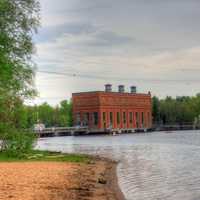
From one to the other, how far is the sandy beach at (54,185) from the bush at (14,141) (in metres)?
10.7

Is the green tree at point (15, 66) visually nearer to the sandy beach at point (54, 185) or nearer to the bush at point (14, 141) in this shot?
the bush at point (14, 141)

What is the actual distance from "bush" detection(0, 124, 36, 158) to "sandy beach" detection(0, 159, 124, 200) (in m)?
10.7

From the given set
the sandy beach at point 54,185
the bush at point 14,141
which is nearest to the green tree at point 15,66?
the bush at point 14,141

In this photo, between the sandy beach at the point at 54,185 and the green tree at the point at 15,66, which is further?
the green tree at the point at 15,66

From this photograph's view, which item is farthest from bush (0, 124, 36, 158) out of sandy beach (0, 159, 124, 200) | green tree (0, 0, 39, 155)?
sandy beach (0, 159, 124, 200)

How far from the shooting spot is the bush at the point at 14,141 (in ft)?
154

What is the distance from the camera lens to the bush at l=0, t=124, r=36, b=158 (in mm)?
47000

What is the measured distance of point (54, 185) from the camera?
91.1 ft

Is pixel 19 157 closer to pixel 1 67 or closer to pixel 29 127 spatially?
pixel 29 127

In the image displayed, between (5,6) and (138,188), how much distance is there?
21.8 metres

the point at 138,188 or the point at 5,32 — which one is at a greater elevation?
the point at 5,32

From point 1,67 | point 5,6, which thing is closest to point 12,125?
point 1,67

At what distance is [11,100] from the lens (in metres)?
46.7

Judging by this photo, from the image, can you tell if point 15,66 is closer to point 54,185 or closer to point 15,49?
point 15,49
